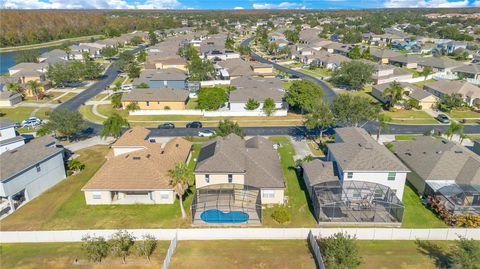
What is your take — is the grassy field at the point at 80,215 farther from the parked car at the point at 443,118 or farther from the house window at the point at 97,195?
the parked car at the point at 443,118

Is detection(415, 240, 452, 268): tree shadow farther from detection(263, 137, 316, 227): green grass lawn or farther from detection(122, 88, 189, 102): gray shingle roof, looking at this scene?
A: detection(122, 88, 189, 102): gray shingle roof

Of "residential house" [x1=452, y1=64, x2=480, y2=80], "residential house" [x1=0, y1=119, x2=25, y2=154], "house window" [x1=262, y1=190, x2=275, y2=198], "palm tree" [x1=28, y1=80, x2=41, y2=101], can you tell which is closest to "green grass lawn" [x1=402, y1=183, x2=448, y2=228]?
"house window" [x1=262, y1=190, x2=275, y2=198]

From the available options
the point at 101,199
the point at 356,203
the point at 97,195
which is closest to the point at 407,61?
the point at 356,203

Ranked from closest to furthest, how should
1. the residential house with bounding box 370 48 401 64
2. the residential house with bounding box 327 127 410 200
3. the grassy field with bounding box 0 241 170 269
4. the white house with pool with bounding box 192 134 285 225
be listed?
1. the grassy field with bounding box 0 241 170 269
2. the white house with pool with bounding box 192 134 285 225
3. the residential house with bounding box 327 127 410 200
4. the residential house with bounding box 370 48 401 64

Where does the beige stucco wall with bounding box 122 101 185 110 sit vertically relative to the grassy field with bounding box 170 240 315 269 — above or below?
above

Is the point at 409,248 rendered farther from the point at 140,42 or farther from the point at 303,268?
the point at 140,42

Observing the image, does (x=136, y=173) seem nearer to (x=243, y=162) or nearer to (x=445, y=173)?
(x=243, y=162)
